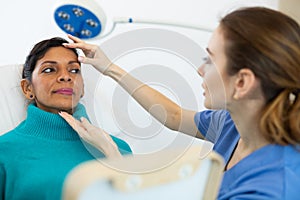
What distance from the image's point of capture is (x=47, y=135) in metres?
1.56

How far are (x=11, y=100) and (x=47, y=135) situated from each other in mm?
264

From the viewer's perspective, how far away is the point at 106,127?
5.78 feet

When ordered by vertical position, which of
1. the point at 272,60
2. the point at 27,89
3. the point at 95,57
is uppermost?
the point at 272,60

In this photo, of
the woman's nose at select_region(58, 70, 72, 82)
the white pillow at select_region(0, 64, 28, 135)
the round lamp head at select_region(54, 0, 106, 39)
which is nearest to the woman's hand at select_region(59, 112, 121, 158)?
the woman's nose at select_region(58, 70, 72, 82)

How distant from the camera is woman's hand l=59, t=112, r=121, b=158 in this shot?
1.32 m

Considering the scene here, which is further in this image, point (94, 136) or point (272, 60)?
point (94, 136)

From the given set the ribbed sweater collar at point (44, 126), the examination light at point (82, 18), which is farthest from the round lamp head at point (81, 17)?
the ribbed sweater collar at point (44, 126)

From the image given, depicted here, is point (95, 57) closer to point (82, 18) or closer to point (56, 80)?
point (56, 80)

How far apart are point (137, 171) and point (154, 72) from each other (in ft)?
3.71

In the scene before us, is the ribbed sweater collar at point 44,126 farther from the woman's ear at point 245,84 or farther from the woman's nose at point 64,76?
the woman's ear at point 245,84

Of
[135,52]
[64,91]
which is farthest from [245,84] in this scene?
[135,52]

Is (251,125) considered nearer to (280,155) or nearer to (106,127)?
(280,155)

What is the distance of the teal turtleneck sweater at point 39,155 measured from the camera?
142 centimetres

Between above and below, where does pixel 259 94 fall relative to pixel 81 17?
below
